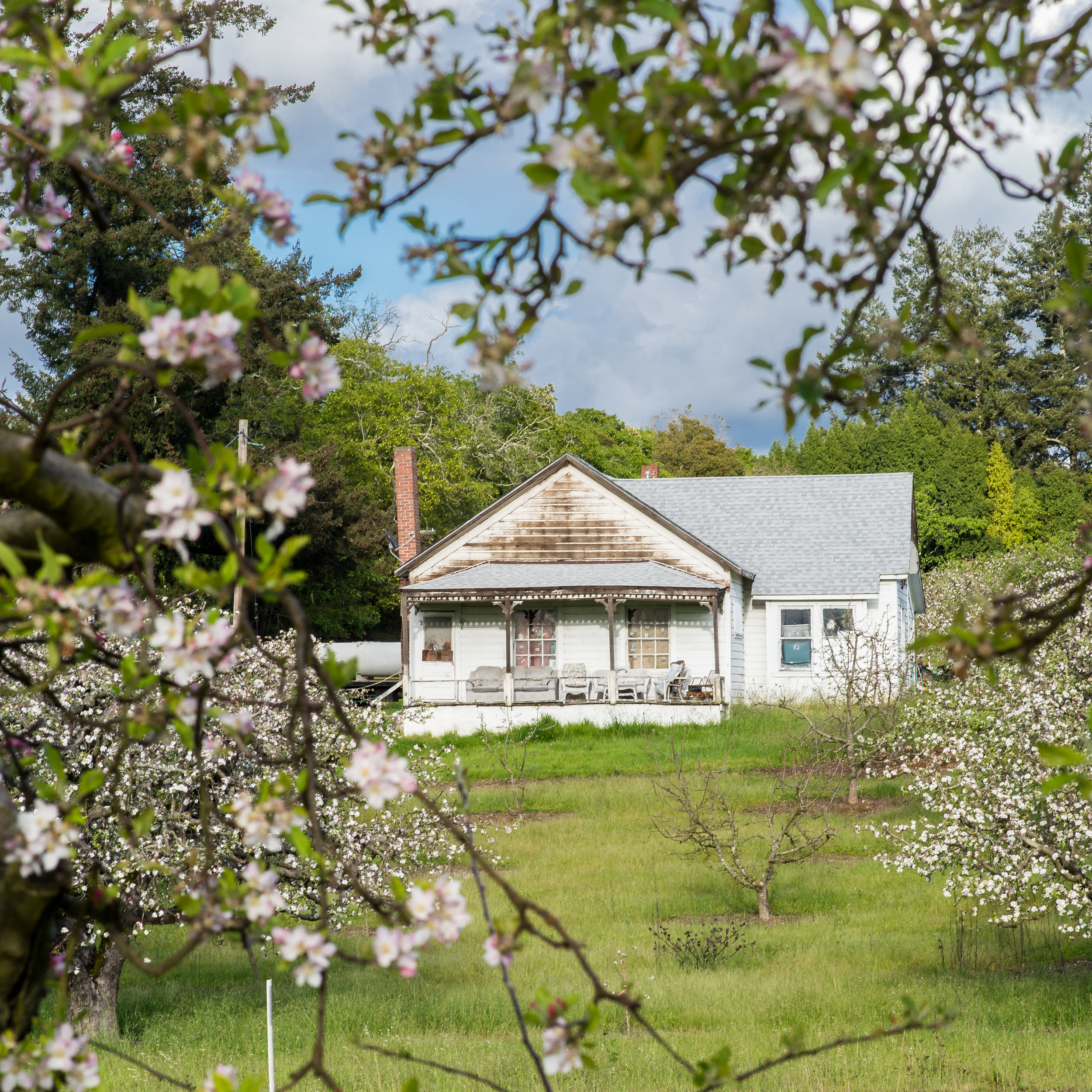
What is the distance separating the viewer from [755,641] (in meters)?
28.0

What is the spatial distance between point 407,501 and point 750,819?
16.5 meters

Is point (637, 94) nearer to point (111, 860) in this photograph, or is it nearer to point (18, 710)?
point (18, 710)

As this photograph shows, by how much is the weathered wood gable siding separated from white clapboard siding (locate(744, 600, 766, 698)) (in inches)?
114

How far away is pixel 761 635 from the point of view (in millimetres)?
28016

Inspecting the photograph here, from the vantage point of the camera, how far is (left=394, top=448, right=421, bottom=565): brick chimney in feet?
99.1

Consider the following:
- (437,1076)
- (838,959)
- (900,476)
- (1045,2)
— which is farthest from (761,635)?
(1045,2)

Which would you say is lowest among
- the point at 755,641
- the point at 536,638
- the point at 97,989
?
the point at 97,989

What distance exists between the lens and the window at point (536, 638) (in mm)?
26922

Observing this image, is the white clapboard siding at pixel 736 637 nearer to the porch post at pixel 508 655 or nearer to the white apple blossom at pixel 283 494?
the porch post at pixel 508 655

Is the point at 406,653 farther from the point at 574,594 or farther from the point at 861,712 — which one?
the point at 861,712

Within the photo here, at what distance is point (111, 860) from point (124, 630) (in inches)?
305

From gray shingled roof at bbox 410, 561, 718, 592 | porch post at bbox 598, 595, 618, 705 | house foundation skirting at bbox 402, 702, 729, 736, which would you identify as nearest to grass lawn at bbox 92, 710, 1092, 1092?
house foundation skirting at bbox 402, 702, 729, 736

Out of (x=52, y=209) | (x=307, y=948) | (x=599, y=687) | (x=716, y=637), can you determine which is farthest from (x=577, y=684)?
(x=307, y=948)

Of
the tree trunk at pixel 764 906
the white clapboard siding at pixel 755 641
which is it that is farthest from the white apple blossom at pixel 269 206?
the white clapboard siding at pixel 755 641
